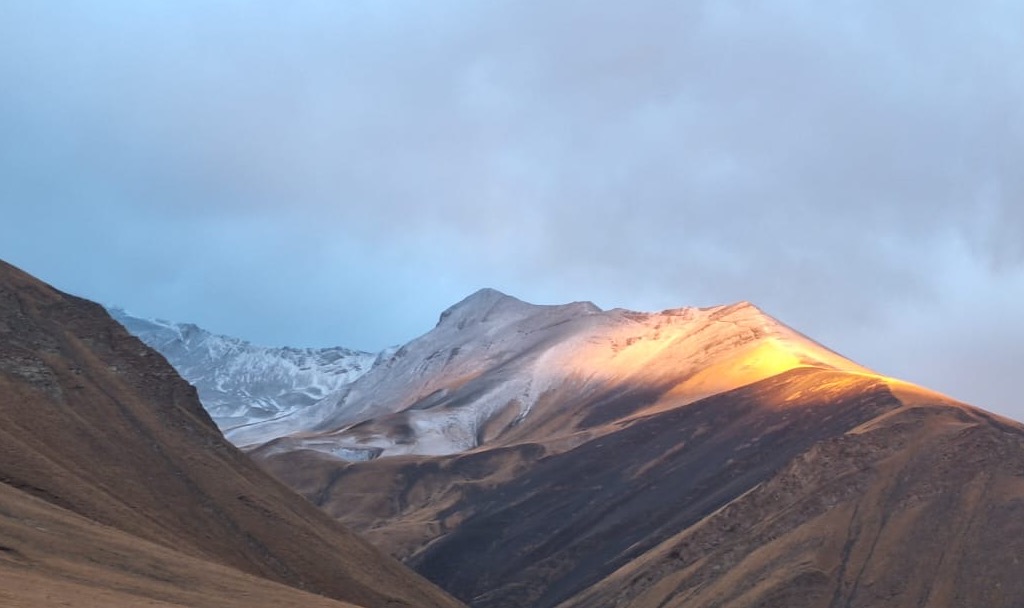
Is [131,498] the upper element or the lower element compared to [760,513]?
upper

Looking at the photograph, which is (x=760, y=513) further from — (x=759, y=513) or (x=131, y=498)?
(x=131, y=498)

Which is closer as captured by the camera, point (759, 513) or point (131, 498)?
point (131, 498)

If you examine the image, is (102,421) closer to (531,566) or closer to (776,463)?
(531,566)

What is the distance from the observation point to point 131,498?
83.3 meters

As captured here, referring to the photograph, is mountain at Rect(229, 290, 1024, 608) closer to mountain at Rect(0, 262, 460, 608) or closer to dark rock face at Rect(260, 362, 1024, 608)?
dark rock face at Rect(260, 362, 1024, 608)

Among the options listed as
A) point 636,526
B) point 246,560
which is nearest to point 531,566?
point 636,526

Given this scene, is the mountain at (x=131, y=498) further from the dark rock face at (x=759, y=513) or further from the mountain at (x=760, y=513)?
the dark rock face at (x=759, y=513)

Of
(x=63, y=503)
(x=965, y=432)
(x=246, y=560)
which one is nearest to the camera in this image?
(x=63, y=503)

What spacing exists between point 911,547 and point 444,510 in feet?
286

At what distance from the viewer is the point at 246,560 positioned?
86.2 meters

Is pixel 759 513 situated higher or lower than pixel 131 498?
lower

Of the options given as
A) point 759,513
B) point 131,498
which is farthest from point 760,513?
point 131,498

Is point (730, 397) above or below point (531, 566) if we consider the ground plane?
above

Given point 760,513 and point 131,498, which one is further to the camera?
point 760,513
